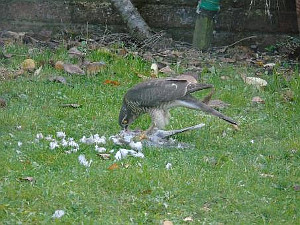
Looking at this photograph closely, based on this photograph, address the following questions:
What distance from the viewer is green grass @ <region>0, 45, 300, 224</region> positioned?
521 cm

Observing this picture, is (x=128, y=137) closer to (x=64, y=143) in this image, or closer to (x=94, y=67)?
(x=64, y=143)

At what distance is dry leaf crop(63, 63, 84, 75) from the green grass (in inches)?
3.1

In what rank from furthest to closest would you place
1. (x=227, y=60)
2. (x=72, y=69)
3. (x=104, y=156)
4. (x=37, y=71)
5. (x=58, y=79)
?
1. (x=227, y=60)
2. (x=72, y=69)
3. (x=37, y=71)
4. (x=58, y=79)
5. (x=104, y=156)

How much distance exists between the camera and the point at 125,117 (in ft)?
22.8

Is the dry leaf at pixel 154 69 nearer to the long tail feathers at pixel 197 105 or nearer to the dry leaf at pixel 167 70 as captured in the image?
the dry leaf at pixel 167 70

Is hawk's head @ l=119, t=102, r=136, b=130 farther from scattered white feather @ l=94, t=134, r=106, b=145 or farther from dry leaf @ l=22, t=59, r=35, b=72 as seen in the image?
dry leaf @ l=22, t=59, r=35, b=72

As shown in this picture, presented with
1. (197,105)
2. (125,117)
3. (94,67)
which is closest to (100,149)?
(125,117)

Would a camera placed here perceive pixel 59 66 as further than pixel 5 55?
No

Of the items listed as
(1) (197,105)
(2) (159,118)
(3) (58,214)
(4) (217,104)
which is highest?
(1) (197,105)

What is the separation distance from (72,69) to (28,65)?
20.8 inches

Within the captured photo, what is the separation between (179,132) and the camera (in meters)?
6.85

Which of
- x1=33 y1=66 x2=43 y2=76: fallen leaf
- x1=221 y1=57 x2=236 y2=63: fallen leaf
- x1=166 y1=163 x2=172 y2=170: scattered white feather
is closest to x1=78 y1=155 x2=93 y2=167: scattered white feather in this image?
x1=166 y1=163 x2=172 y2=170: scattered white feather

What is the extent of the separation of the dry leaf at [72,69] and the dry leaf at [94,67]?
9 cm

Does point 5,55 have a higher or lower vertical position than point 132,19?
lower
